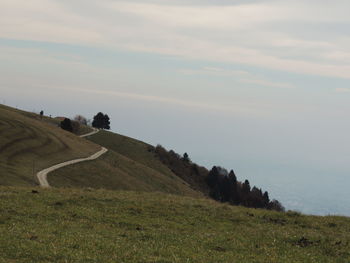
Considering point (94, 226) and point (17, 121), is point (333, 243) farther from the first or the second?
point (17, 121)

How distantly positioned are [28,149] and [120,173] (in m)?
20.4

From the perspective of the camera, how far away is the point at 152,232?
23562 mm

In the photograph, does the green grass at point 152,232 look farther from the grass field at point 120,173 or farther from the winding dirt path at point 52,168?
the grass field at point 120,173

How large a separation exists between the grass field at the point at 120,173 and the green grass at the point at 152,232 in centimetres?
4201

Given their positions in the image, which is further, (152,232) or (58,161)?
(58,161)

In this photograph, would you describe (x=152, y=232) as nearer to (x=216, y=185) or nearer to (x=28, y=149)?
(x=28, y=149)

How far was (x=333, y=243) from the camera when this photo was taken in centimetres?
2333

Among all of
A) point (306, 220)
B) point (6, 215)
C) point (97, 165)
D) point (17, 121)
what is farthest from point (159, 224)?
point (17, 121)

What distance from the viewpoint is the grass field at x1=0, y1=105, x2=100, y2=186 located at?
6800 cm

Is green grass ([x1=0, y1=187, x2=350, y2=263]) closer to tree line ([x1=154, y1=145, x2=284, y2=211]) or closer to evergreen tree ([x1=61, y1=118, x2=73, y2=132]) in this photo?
evergreen tree ([x1=61, y1=118, x2=73, y2=132])

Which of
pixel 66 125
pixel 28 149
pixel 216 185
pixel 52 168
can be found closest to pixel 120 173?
pixel 52 168

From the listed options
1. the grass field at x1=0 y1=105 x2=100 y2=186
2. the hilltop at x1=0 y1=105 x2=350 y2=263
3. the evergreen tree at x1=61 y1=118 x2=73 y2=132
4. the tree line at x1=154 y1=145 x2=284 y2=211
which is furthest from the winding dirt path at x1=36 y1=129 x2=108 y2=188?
the tree line at x1=154 y1=145 x2=284 y2=211

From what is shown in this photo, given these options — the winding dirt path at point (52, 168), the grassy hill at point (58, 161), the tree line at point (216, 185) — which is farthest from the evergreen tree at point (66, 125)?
the winding dirt path at point (52, 168)

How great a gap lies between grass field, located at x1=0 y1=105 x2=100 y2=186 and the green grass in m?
33.1
